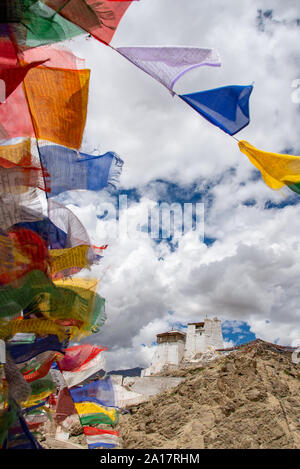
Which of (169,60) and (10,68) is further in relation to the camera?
(169,60)

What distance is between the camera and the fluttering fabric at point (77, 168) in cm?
460

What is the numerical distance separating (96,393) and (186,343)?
39.3 meters

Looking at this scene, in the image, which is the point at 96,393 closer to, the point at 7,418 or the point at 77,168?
the point at 7,418

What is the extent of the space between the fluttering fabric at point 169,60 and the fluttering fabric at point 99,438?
7.24 meters

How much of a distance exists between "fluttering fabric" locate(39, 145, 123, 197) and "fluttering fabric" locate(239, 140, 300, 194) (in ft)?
6.91

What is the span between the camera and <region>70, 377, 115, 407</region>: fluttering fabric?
7004 millimetres

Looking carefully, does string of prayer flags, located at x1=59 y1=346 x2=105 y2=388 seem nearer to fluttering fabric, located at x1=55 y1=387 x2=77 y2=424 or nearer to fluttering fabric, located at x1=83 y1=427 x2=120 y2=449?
fluttering fabric, located at x1=55 y1=387 x2=77 y2=424

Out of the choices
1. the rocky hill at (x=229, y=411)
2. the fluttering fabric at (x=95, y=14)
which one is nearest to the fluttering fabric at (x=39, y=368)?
the fluttering fabric at (x=95, y=14)

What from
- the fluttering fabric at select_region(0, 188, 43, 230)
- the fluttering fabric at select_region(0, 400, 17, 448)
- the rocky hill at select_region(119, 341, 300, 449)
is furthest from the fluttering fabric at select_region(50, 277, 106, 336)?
the rocky hill at select_region(119, 341, 300, 449)

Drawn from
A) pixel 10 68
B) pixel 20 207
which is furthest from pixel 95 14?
pixel 20 207

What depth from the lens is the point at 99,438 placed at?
23.9ft

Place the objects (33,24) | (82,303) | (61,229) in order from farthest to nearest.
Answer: (61,229) < (82,303) < (33,24)

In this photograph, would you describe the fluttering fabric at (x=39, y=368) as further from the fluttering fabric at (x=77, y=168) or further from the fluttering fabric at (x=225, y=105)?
the fluttering fabric at (x=225, y=105)
